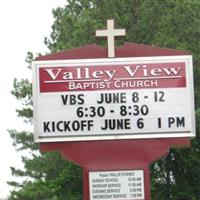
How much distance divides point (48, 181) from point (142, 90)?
2194cm

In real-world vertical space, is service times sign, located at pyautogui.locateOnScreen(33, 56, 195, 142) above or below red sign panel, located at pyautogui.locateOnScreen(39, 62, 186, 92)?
below

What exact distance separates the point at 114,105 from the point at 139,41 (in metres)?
22.0

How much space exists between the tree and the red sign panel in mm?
18641

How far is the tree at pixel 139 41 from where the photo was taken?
109ft

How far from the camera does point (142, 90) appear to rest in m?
12.8

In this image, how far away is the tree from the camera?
33.1 metres

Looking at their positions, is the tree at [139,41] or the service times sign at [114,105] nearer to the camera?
the service times sign at [114,105]

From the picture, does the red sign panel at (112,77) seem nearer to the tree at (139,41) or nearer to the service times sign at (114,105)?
the service times sign at (114,105)

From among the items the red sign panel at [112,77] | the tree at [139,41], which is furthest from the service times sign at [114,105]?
the tree at [139,41]

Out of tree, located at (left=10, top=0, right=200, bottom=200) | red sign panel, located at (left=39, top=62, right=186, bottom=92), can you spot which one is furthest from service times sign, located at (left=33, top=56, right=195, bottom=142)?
tree, located at (left=10, top=0, right=200, bottom=200)

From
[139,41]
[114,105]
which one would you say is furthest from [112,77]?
[139,41]

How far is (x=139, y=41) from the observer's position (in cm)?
3466

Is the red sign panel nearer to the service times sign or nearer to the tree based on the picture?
the service times sign

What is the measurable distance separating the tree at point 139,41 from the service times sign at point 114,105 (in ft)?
61.2
